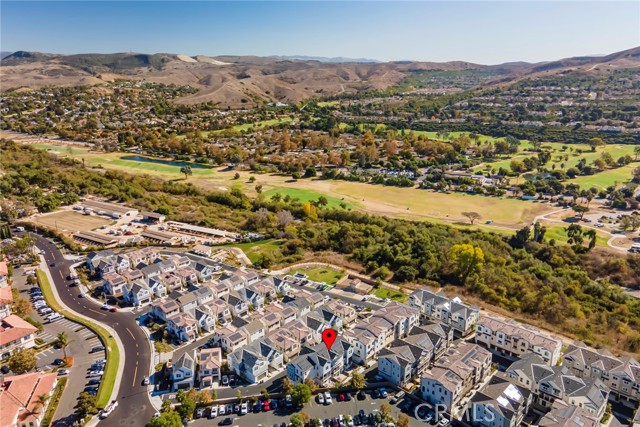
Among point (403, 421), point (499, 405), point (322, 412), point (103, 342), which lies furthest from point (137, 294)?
point (499, 405)

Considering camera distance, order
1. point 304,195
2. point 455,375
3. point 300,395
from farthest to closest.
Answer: point 304,195 < point 455,375 < point 300,395

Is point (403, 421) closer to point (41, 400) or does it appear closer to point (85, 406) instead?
point (85, 406)

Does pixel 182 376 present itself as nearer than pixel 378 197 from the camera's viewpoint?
Yes

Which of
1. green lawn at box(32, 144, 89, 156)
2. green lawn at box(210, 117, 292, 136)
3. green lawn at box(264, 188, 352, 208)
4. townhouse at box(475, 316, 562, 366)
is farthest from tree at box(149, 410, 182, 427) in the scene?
green lawn at box(210, 117, 292, 136)

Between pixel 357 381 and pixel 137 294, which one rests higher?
pixel 137 294

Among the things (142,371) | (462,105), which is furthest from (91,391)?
(462,105)

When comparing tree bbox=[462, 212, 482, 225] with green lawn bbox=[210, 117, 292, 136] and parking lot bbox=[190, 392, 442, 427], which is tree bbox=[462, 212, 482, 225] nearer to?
parking lot bbox=[190, 392, 442, 427]

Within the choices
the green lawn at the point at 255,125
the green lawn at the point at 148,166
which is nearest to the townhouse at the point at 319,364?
the green lawn at the point at 148,166
